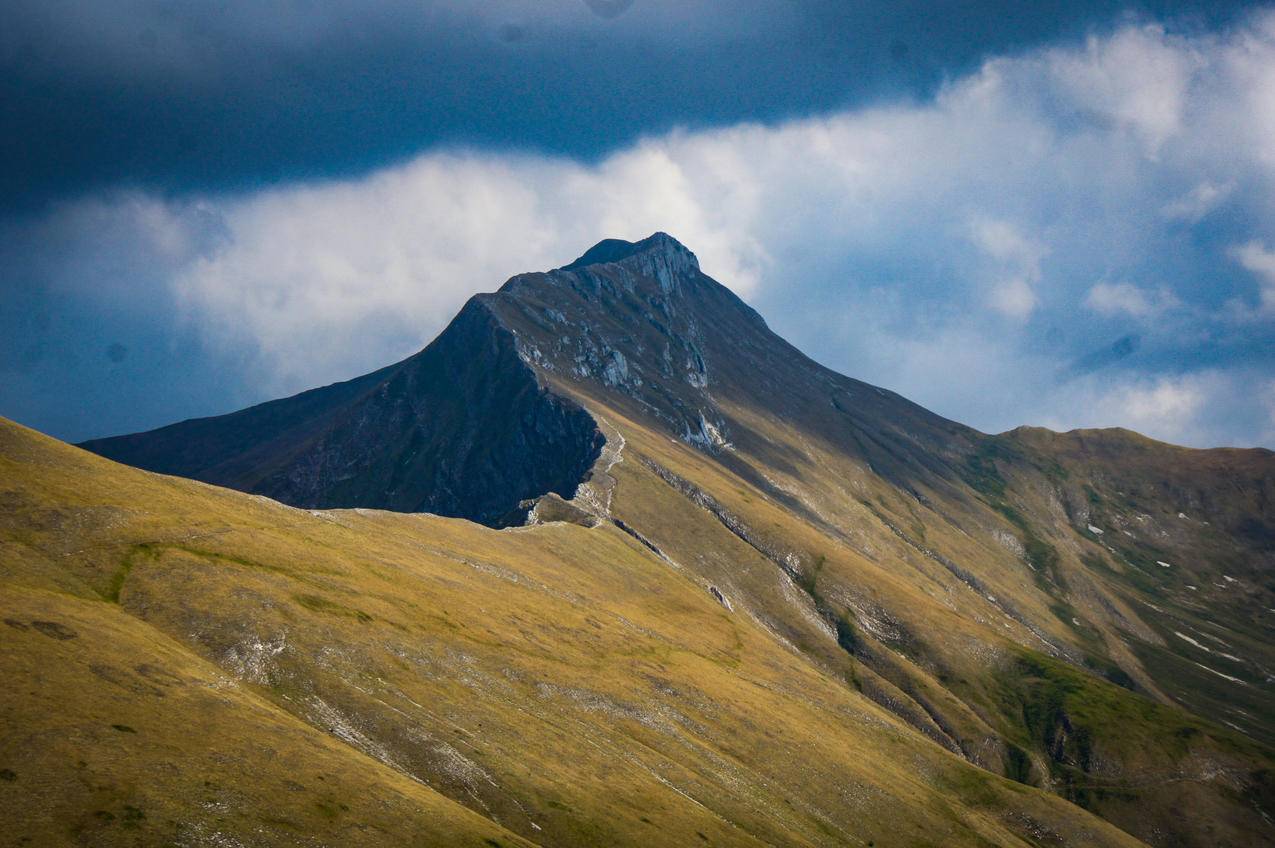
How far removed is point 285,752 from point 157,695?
1069 cm

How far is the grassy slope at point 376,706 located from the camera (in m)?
53.9

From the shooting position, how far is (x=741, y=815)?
294 ft

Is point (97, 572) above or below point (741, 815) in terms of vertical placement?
above

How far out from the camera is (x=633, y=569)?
179875mm

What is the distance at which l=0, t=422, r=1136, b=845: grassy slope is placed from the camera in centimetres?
5394

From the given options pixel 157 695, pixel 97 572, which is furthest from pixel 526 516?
pixel 157 695

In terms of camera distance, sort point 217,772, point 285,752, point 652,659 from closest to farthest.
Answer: point 217,772 → point 285,752 → point 652,659

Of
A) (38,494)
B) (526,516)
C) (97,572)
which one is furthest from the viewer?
(526,516)

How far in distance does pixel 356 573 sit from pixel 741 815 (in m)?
55.9

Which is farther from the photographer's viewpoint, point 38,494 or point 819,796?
point 819,796

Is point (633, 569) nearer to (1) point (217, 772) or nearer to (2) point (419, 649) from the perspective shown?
(2) point (419, 649)

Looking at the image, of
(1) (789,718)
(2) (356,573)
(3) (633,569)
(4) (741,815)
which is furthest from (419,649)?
(3) (633,569)

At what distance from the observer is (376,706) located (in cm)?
7412

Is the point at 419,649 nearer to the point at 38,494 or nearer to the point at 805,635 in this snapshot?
→ the point at 38,494
